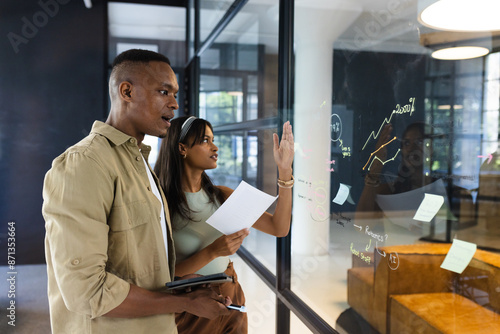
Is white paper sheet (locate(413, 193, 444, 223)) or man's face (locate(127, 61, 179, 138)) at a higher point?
man's face (locate(127, 61, 179, 138))

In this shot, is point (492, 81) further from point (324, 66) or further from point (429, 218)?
point (324, 66)

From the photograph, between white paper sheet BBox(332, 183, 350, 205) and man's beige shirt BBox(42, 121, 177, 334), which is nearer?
man's beige shirt BBox(42, 121, 177, 334)

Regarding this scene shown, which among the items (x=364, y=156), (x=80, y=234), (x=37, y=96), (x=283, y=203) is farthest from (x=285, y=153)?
(x=37, y=96)

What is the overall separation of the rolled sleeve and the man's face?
213 millimetres

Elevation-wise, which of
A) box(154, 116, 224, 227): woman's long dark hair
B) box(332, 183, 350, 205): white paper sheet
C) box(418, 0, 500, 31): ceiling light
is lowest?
box(332, 183, 350, 205): white paper sheet

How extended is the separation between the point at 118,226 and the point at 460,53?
3.21 ft

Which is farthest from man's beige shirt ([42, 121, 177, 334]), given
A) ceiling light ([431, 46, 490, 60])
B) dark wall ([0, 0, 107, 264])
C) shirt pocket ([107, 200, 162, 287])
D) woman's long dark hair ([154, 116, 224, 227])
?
dark wall ([0, 0, 107, 264])

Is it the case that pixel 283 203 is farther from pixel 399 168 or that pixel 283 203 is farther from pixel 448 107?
pixel 448 107

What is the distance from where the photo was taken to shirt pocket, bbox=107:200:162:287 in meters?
0.95

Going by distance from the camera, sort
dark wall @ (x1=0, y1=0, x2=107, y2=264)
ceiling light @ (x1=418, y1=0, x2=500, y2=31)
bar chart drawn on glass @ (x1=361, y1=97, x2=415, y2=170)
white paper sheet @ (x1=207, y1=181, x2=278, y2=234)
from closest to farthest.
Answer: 1. ceiling light @ (x1=418, y1=0, x2=500, y2=31)
2. bar chart drawn on glass @ (x1=361, y1=97, x2=415, y2=170)
3. white paper sheet @ (x1=207, y1=181, x2=278, y2=234)
4. dark wall @ (x1=0, y1=0, x2=107, y2=264)

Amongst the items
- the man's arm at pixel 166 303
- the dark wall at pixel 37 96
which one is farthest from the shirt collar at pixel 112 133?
the dark wall at pixel 37 96

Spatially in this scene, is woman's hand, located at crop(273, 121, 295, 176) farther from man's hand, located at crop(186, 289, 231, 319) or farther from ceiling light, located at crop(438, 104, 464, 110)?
man's hand, located at crop(186, 289, 231, 319)

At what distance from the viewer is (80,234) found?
0.86 m

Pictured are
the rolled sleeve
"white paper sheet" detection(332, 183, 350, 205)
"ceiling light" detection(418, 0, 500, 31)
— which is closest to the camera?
the rolled sleeve
